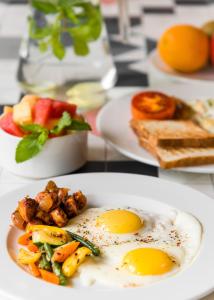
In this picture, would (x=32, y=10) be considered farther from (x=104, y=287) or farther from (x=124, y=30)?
(x=104, y=287)

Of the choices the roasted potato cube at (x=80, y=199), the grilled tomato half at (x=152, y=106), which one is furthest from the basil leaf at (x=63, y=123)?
the grilled tomato half at (x=152, y=106)

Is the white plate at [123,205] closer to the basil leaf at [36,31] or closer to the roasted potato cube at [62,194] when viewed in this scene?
the roasted potato cube at [62,194]

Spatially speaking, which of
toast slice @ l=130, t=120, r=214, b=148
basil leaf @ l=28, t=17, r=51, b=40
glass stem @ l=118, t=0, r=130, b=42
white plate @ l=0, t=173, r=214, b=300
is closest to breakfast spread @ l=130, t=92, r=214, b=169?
toast slice @ l=130, t=120, r=214, b=148

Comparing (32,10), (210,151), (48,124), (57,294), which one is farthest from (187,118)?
(57,294)

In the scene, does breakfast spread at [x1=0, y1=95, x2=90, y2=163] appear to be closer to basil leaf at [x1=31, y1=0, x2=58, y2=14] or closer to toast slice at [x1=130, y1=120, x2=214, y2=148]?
toast slice at [x1=130, y1=120, x2=214, y2=148]

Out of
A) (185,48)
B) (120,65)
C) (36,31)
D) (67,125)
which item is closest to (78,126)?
(67,125)

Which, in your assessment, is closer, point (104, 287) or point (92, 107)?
point (104, 287)
